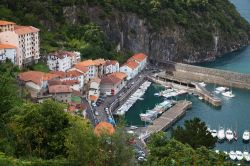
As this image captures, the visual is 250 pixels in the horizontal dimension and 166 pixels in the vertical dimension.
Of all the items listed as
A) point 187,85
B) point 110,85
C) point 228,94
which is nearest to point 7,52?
point 110,85

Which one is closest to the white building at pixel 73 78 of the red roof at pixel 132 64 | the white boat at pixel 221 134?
the red roof at pixel 132 64

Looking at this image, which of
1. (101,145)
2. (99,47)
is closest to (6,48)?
(99,47)

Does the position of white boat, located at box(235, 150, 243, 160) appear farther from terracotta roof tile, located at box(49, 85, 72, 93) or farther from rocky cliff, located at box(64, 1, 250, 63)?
rocky cliff, located at box(64, 1, 250, 63)

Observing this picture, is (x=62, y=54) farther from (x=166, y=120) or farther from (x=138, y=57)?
(x=138, y=57)

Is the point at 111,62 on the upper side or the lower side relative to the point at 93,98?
upper

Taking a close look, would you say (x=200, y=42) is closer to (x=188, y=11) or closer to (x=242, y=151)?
(x=188, y=11)

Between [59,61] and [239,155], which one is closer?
[239,155]

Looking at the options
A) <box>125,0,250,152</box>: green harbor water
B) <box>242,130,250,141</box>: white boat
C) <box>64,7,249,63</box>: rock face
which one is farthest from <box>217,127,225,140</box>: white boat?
<box>64,7,249,63</box>: rock face
